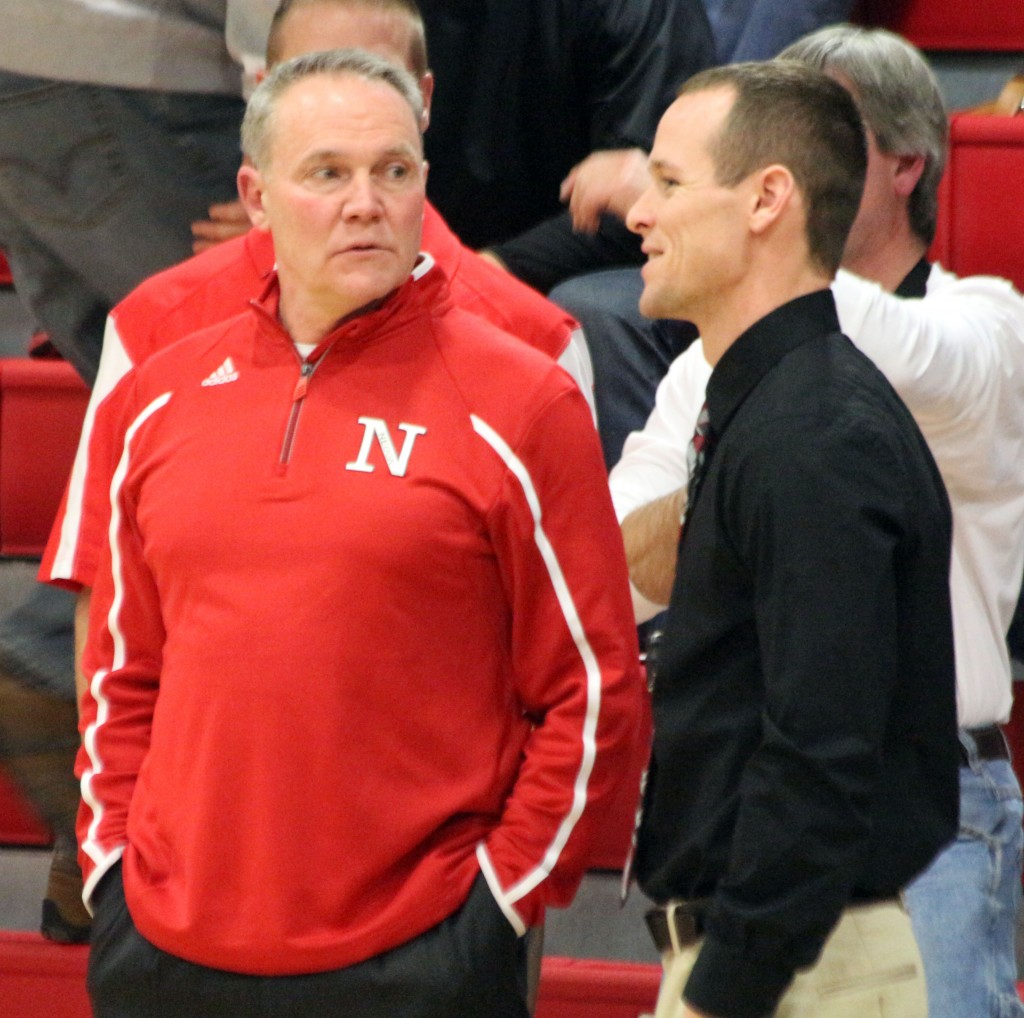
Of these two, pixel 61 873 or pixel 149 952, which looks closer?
pixel 149 952

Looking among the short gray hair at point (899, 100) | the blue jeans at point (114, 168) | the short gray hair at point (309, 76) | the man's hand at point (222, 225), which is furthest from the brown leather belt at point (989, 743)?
the blue jeans at point (114, 168)

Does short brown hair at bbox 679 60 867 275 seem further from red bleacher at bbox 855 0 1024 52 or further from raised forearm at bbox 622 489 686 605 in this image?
red bleacher at bbox 855 0 1024 52

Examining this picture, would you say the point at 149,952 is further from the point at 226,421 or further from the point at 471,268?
the point at 471,268

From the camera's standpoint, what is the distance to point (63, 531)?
189 cm

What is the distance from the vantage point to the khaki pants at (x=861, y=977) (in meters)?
1.30

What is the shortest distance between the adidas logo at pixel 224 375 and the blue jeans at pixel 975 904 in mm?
828

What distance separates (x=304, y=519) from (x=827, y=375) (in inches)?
20.1

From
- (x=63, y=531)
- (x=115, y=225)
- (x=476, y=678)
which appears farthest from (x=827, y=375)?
(x=115, y=225)

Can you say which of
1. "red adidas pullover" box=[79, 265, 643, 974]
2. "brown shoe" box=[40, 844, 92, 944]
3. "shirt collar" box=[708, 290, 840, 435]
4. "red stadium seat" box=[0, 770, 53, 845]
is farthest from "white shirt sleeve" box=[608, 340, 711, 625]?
"red stadium seat" box=[0, 770, 53, 845]

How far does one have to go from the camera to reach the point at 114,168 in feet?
8.32

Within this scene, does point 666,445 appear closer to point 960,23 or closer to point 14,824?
point 14,824

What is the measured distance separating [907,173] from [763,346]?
0.70m

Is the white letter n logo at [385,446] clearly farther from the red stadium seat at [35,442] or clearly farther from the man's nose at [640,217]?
the red stadium seat at [35,442]

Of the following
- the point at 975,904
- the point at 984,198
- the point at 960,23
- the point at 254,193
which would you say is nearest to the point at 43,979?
the point at 254,193
